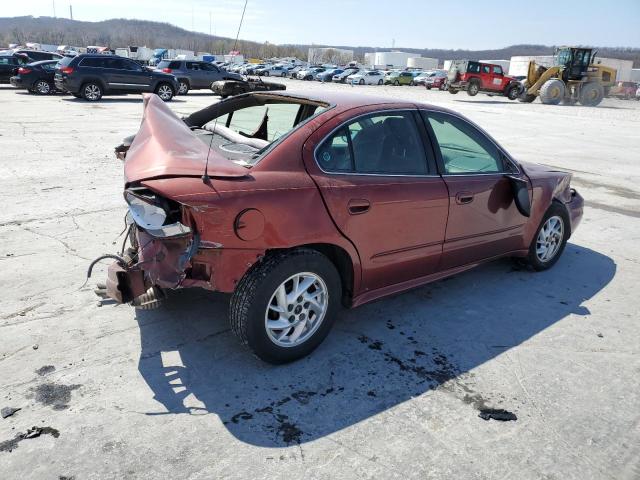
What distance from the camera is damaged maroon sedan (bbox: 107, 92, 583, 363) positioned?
2.82m

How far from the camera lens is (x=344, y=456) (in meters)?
2.49

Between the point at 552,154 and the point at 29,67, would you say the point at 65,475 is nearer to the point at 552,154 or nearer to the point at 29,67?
the point at 552,154

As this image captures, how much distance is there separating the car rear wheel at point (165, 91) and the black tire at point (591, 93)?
23.0m

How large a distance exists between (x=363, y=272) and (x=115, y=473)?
1.84 metres

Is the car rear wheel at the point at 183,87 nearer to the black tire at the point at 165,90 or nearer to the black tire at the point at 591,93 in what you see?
the black tire at the point at 165,90

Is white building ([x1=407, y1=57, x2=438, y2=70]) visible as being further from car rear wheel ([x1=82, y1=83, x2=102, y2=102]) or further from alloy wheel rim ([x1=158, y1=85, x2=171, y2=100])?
car rear wheel ([x1=82, y1=83, x2=102, y2=102])

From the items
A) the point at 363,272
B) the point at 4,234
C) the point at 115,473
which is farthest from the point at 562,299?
the point at 4,234

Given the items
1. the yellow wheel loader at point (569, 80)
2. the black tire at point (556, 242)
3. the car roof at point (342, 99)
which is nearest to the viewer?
the car roof at point (342, 99)

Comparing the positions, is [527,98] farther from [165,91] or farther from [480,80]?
[165,91]

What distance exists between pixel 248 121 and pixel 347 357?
7.20ft

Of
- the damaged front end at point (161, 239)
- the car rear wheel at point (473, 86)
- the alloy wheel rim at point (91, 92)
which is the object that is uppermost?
the car rear wheel at point (473, 86)

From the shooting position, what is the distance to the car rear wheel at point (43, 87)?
2109 centimetres

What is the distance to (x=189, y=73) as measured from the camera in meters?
24.9

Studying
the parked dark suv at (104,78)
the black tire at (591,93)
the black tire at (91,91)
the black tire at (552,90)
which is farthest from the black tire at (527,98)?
the black tire at (91,91)
